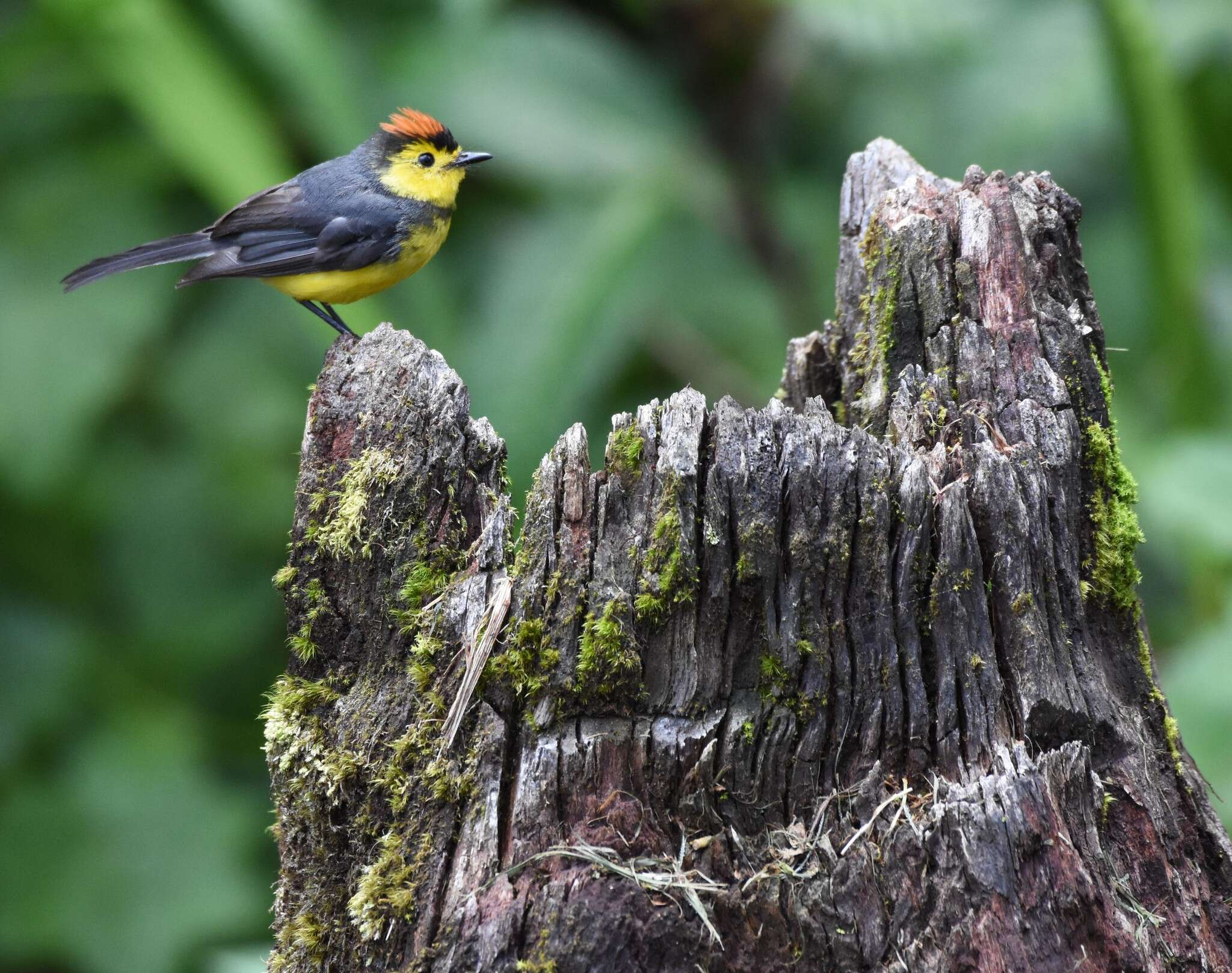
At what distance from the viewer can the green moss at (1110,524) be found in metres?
2.34

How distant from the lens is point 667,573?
81.5 inches

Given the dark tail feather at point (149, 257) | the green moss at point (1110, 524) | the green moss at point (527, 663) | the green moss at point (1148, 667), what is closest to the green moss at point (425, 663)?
the green moss at point (527, 663)

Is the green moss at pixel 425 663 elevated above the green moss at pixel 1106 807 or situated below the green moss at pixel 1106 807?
above

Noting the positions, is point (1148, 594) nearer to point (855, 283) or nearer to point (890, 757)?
point (855, 283)

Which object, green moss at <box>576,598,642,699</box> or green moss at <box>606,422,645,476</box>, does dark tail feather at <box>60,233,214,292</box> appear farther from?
green moss at <box>576,598,642,699</box>

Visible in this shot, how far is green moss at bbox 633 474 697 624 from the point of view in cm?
207

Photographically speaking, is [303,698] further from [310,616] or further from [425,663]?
[425,663]

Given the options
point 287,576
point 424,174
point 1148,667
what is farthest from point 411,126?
point 1148,667

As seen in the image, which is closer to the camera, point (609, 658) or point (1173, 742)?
point (609, 658)

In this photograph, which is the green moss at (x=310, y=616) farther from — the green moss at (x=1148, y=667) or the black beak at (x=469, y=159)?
the black beak at (x=469, y=159)

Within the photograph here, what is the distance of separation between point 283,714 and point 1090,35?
568 centimetres

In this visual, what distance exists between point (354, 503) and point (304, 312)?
3031 mm

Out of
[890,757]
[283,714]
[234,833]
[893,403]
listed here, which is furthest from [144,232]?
[890,757]

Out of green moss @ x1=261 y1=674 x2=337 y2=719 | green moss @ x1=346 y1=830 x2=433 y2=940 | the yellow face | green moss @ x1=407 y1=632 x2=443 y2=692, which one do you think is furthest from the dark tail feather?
green moss @ x1=346 y1=830 x2=433 y2=940
